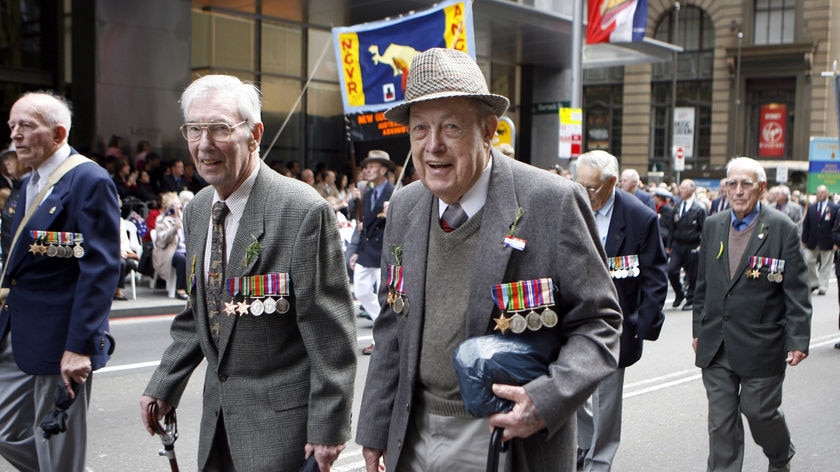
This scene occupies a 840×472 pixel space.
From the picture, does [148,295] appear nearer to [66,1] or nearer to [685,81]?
[66,1]

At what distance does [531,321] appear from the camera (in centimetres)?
266

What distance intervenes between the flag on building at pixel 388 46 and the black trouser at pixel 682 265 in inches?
258

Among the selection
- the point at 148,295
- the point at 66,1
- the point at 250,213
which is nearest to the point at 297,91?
the point at 66,1

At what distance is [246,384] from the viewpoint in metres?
3.24

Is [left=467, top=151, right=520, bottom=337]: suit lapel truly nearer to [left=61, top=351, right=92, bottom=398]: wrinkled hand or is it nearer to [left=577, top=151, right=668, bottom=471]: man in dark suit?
[left=61, top=351, right=92, bottom=398]: wrinkled hand

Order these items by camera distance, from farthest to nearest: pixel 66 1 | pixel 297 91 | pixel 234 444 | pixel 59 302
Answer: pixel 297 91, pixel 66 1, pixel 59 302, pixel 234 444

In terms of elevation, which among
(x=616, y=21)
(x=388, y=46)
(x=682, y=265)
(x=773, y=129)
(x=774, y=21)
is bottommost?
(x=682, y=265)

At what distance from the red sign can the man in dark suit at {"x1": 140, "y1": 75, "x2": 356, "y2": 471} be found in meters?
49.9

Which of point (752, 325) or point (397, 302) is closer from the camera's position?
point (397, 302)

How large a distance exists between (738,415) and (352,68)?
6.50 m

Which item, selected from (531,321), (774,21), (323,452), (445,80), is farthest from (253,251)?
(774,21)

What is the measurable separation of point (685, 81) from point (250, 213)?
2025 inches

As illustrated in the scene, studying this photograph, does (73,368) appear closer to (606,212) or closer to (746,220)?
(606,212)

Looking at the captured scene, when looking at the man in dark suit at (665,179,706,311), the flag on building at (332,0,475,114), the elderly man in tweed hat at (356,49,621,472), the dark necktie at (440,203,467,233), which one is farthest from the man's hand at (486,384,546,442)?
the man in dark suit at (665,179,706,311)
